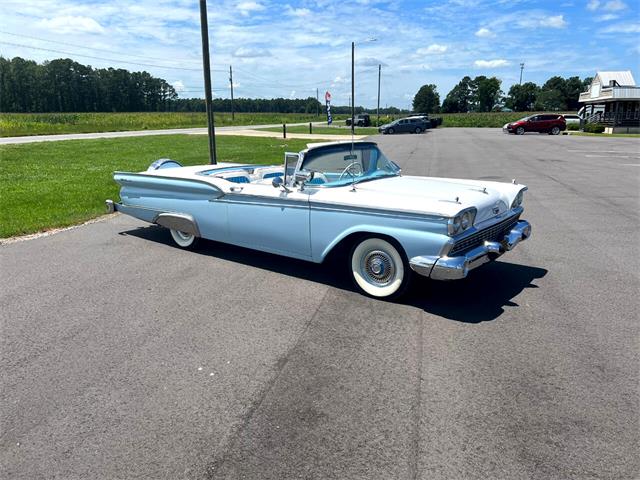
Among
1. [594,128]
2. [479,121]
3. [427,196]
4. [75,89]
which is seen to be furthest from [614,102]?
[75,89]

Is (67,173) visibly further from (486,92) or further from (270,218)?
(486,92)

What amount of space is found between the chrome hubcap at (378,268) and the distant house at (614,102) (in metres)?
40.4

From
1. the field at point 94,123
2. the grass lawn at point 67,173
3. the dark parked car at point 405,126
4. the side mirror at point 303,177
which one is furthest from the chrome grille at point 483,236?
the dark parked car at point 405,126

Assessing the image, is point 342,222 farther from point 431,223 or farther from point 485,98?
point 485,98

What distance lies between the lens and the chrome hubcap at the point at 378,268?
4246 mm

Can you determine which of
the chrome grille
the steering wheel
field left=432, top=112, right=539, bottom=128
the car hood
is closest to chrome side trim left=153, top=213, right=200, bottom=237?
the car hood

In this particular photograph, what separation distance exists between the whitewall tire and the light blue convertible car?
2cm

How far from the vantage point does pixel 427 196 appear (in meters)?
4.27

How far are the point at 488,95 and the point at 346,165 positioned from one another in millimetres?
112382

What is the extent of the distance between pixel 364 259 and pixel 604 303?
2.19 meters

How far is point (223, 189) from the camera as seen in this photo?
17.1ft

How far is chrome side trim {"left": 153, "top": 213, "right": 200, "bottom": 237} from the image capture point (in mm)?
5594

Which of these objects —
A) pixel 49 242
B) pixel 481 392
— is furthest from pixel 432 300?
pixel 49 242

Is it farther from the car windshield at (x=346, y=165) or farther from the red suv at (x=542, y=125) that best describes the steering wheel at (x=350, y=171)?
the red suv at (x=542, y=125)
